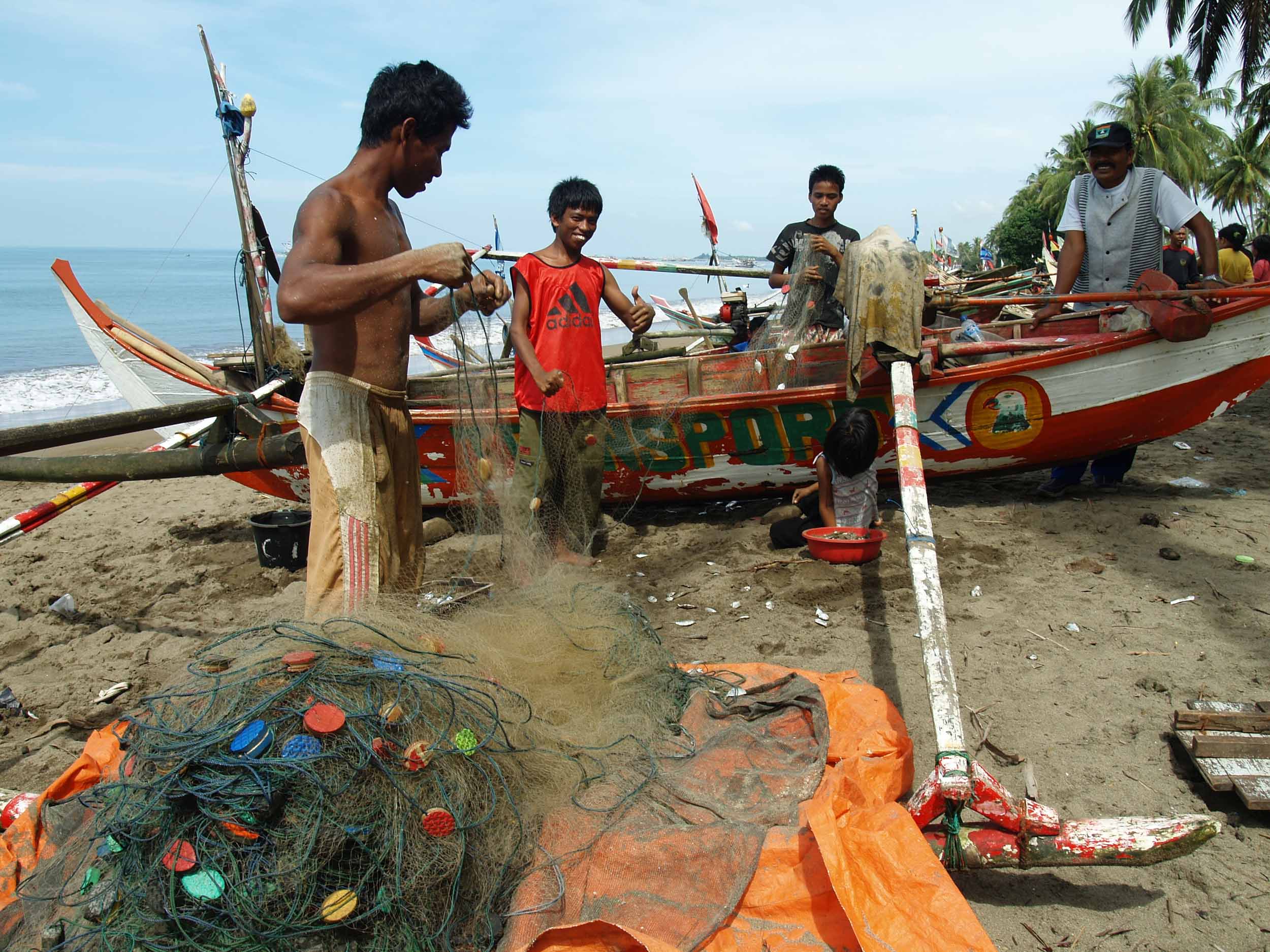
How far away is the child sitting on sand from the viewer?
16.0 feet

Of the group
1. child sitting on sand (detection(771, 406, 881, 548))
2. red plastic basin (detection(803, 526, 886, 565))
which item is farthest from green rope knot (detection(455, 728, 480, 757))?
child sitting on sand (detection(771, 406, 881, 548))

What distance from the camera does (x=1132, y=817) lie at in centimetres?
221

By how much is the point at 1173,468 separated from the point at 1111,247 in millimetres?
2040

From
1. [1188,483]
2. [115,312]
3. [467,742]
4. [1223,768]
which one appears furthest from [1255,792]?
[115,312]

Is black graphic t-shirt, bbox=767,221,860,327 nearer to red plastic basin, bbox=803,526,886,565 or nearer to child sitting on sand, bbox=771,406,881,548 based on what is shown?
child sitting on sand, bbox=771,406,881,548

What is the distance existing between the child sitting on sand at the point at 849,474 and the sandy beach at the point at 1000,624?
1.00 feet

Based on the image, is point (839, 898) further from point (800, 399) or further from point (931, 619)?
point (800, 399)

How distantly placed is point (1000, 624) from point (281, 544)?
4504 mm

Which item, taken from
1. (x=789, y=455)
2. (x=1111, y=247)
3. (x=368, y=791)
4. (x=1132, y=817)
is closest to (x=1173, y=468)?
(x=1111, y=247)

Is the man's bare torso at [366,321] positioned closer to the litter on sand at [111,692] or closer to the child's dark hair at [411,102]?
the child's dark hair at [411,102]

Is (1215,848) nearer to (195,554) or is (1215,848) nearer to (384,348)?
(384,348)

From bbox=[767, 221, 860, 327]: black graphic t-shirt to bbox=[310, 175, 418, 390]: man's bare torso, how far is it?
3.72m

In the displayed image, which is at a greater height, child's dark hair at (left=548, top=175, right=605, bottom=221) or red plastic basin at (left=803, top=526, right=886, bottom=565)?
child's dark hair at (left=548, top=175, right=605, bottom=221)

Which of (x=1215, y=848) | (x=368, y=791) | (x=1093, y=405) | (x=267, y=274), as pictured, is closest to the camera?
(x=368, y=791)
